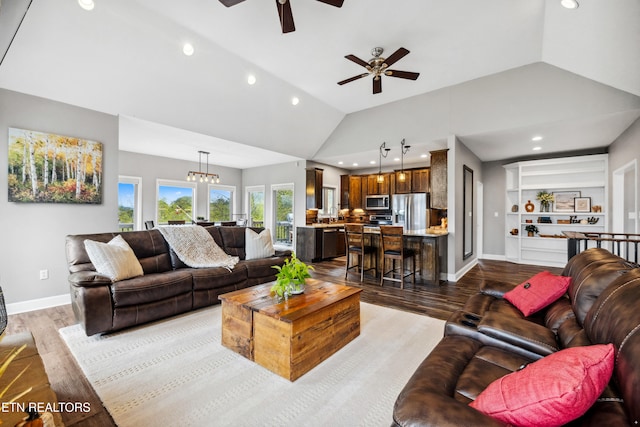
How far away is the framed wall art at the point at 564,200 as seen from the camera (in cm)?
629

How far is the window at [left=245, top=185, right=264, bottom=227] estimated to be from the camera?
28.9 feet

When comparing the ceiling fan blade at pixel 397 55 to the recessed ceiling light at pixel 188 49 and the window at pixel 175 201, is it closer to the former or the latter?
the recessed ceiling light at pixel 188 49

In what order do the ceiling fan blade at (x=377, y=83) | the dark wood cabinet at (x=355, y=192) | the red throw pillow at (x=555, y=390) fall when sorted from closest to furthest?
1. the red throw pillow at (x=555, y=390)
2. the ceiling fan blade at (x=377, y=83)
3. the dark wood cabinet at (x=355, y=192)

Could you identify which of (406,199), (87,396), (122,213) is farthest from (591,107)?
(122,213)

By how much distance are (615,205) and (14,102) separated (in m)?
9.49

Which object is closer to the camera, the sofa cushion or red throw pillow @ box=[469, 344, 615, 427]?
red throw pillow @ box=[469, 344, 615, 427]

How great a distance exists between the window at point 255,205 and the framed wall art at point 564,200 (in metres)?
7.66

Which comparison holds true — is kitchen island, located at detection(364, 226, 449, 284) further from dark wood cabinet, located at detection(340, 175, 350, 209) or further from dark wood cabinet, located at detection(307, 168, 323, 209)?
dark wood cabinet, located at detection(340, 175, 350, 209)

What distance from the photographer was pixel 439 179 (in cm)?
527

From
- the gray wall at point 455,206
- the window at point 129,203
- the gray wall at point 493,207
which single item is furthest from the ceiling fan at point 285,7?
the gray wall at point 493,207

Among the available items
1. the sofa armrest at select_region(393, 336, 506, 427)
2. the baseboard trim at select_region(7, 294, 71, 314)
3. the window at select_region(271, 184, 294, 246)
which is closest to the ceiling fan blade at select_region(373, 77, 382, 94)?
the sofa armrest at select_region(393, 336, 506, 427)

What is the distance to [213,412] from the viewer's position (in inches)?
66.8

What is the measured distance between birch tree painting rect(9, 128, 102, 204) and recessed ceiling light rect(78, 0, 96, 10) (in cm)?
174

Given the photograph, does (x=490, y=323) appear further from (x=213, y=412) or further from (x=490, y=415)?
(x=213, y=412)
